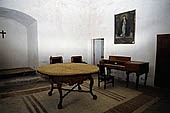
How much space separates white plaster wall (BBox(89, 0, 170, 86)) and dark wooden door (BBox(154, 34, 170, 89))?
0.17 meters

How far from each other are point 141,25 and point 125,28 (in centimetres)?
70

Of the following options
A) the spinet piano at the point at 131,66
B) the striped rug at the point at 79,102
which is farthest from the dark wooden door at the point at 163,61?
the striped rug at the point at 79,102

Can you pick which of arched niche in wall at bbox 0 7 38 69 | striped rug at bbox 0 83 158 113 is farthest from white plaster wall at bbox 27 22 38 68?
striped rug at bbox 0 83 158 113

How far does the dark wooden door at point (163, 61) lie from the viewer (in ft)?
13.5

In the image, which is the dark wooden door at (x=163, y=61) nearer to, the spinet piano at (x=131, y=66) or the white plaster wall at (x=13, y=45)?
the spinet piano at (x=131, y=66)

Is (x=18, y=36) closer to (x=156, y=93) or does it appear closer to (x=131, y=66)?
(x=131, y=66)

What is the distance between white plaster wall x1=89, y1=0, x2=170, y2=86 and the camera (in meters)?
4.22

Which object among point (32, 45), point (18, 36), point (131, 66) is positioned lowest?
point (131, 66)

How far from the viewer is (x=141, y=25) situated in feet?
15.6

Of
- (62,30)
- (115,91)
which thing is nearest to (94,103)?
(115,91)

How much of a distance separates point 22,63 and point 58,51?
7.11 feet

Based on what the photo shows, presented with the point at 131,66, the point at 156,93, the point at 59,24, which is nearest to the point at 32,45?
the point at 59,24

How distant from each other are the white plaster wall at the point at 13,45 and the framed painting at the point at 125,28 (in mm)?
4860

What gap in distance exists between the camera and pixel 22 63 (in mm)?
6559
